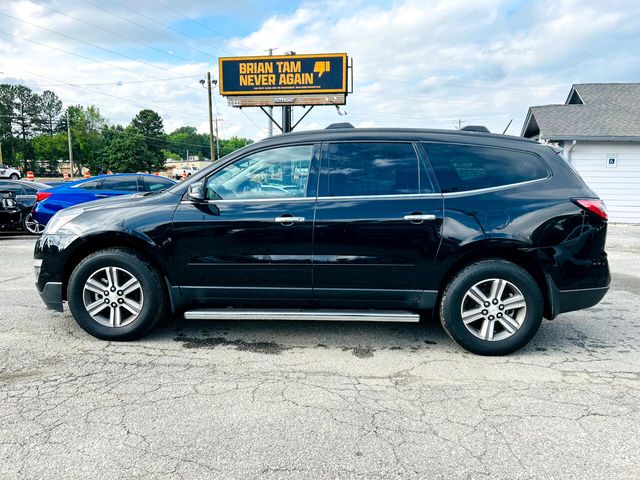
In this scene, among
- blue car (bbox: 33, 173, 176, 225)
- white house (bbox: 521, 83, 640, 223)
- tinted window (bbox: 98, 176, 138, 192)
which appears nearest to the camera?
blue car (bbox: 33, 173, 176, 225)

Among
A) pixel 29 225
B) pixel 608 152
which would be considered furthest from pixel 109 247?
pixel 608 152

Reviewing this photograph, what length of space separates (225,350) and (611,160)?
52.9ft

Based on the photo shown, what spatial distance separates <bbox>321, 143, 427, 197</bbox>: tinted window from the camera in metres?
3.93

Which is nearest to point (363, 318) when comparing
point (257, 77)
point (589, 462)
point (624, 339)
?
point (589, 462)

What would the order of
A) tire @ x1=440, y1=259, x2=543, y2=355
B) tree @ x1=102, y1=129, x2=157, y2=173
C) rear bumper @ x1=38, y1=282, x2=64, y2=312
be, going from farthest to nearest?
tree @ x1=102, y1=129, x2=157, y2=173 < rear bumper @ x1=38, y1=282, x2=64, y2=312 < tire @ x1=440, y1=259, x2=543, y2=355

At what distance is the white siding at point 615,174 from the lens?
15.5 meters

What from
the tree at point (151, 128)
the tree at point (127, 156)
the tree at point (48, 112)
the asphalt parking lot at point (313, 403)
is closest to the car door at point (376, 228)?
the asphalt parking lot at point (313, 403)

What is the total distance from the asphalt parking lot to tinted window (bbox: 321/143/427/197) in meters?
1.38

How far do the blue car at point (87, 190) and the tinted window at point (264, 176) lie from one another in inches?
293

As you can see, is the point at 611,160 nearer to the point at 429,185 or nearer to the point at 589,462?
the point at 429,185

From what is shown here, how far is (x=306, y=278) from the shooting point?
3.92 metres

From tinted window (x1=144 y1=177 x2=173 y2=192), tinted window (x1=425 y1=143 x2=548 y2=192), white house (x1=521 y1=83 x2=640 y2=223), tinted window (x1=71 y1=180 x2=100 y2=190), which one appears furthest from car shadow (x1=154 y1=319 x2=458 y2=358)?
white house (x1=521 y1=83 x2=640 y2=223)

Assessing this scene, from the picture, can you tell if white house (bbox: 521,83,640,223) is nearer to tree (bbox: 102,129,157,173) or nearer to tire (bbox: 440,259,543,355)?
tire (bbox: 440,259,543,355)

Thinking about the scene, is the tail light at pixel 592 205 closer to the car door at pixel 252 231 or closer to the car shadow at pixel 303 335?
the car shadow at pixel 303 335
